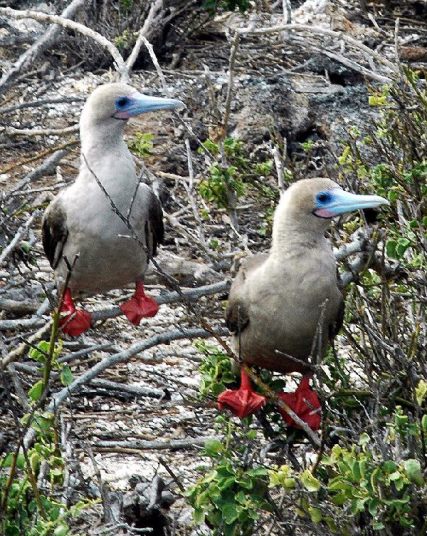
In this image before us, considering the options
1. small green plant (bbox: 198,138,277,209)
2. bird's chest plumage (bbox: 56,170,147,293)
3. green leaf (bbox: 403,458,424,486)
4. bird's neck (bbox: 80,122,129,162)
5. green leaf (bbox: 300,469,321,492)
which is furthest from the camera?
small green plant (bbox: 198,138,277,209)

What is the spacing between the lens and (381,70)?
7801mm

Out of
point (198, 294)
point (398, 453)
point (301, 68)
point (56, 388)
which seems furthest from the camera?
point (301, 68)

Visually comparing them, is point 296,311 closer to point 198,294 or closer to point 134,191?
point 198,294

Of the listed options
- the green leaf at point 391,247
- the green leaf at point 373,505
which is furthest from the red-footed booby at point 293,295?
the green leaf at point 373,505

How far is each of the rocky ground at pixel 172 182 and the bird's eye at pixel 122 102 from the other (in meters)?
0.23

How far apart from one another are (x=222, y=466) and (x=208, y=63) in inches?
215

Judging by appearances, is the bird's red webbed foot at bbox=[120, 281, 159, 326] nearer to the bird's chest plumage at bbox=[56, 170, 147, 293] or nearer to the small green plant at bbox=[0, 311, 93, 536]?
the bird's chest plumage at bbox=[56, 170, 147, 293]

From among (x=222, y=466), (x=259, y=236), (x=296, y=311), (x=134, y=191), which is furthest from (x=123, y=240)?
(x=259, y=236)

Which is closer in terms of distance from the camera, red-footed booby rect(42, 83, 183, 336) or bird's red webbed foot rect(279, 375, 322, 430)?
bird's red webbed foot rect(279, 375, 322, 430)

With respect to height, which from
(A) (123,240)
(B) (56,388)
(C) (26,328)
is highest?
(A) (123,240)

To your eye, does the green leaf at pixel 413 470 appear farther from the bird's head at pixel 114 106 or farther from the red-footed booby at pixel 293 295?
the bird's head at pixel 114 106

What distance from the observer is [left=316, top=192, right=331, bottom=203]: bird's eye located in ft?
13.7

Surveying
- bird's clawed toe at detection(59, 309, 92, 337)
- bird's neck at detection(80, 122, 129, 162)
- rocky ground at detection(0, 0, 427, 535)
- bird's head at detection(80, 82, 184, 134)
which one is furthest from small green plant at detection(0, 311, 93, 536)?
bird's head at detection(80, 82, 184, 134)

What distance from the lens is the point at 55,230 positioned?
15.8 ft
